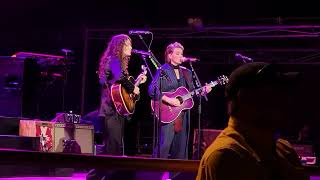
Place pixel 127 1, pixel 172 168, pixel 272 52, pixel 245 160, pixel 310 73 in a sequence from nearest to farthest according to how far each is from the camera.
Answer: pixel 245 160 < pixel 172 168 < pixel 127 1 < pixel 272 52 < pixel 310 73

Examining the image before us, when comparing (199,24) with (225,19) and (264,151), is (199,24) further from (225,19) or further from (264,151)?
(264,151)

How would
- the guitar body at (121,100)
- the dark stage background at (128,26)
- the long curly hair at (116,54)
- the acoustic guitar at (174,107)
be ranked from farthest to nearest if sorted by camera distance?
the dark stage background at (128,26)
the acoustic guitar at (174,107)
the long curly hair at (116,54)
the guitar body at (121,100)

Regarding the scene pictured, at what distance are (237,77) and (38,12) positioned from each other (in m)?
13.1

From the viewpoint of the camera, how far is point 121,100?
7582mm

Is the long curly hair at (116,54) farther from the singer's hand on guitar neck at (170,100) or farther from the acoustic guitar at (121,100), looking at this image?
the singer's hand on guitar neck at (170,100)

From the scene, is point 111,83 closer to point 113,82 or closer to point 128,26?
point 113,82

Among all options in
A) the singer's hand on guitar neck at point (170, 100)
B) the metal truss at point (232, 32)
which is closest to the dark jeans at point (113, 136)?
the singer's hand on guitar neck at point (170, 100)

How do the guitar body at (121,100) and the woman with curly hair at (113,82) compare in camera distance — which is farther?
the guitar body at (121,100)

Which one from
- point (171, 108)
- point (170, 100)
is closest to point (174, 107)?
point (171, 108)

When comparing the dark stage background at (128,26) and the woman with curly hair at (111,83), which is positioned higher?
the dark stage background at (128,26)

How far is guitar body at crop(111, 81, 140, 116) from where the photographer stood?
7547mm

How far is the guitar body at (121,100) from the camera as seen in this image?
24.8 ft

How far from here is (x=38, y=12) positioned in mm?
14219

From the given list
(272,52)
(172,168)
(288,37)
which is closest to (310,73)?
(272,52)
